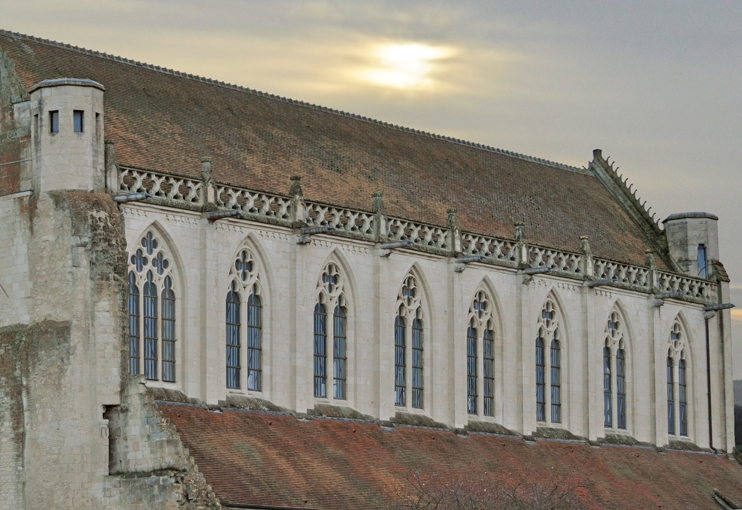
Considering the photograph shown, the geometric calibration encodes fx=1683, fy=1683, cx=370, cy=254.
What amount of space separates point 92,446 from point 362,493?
9231 millimetres

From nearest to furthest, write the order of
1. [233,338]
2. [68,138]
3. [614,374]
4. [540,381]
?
[68,138] < [233,338] < [540,381] < [614,374]

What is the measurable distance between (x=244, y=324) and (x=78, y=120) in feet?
31.5

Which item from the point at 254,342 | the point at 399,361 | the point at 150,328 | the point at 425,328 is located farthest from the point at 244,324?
the point at 425,328

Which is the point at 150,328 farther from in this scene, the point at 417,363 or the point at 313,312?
the point at 417,363

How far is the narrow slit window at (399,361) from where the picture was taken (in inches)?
2424

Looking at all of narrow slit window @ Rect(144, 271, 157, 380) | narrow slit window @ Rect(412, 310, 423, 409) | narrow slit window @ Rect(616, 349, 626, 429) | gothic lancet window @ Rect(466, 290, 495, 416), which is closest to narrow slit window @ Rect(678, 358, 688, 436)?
narrow slit window @ Rect(616, 349, 626, 429)

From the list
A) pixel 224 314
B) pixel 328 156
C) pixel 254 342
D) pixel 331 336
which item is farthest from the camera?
pixel 328 156

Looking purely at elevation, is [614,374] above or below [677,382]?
above

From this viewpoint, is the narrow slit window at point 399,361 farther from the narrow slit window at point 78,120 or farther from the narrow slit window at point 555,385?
the narrow slit window at point 78,120

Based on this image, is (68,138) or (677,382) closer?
(68,138)

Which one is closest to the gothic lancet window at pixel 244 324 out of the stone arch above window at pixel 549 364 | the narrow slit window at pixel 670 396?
the stone arch above window at pixel 549 364

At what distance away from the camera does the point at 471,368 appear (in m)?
64.9

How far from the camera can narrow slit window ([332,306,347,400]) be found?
5906 centimetres

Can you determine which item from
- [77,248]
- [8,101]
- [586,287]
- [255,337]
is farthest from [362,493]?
[586,287]
